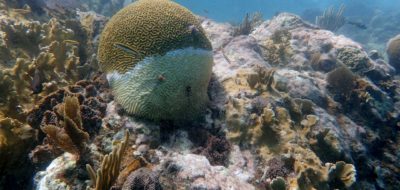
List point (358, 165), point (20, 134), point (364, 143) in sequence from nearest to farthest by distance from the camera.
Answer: point (20, 134), point (358, 165), point (364, 143)

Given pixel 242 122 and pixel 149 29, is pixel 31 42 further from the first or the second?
pixel 242 122

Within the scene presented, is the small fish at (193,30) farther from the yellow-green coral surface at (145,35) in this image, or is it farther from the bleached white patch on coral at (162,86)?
the bleached white patch on coral at (162,86)

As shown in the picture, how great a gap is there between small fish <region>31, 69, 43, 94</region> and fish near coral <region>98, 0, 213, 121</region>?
0.94 metres

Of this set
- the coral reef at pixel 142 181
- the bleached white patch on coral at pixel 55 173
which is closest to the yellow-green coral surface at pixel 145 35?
Answer: the bleached white patch on coral at pixel 55 173

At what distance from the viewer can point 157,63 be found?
383cm

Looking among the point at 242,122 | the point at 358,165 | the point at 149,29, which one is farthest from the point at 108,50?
the point at 358,165

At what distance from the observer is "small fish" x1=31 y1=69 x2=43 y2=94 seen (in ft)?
13.8

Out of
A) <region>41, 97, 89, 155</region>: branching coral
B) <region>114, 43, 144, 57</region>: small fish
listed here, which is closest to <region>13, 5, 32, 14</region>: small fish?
<region>114, 43, 144, 57</region>: small fish

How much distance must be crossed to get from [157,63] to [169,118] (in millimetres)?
733

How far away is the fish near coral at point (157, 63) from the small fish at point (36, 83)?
944 mm

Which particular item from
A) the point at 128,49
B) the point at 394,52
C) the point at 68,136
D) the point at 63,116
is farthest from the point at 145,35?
the point at 394,52

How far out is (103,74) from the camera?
438 cm

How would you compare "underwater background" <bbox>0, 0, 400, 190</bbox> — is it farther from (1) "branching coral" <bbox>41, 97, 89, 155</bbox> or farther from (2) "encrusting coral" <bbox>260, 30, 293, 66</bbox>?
(2) "encrusting coral" <bbox>260, 30, 293, 66</bbox>

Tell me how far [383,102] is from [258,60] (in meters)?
2.98
